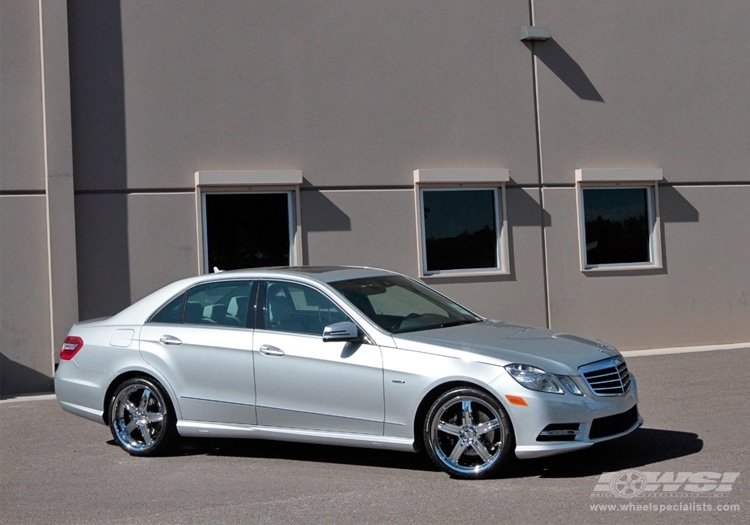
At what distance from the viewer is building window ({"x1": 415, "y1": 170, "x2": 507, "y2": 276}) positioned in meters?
12.5

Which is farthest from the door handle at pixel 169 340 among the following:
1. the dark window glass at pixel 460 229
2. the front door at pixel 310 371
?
the dark window glass at pixel 460 229

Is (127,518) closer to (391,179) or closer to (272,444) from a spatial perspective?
(272,444)

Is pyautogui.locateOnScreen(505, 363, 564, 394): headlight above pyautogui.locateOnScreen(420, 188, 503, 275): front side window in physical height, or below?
below

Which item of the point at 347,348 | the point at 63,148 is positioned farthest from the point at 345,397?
the point at 63,148

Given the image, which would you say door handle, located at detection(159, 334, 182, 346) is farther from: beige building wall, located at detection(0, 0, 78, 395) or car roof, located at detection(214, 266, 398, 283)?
beige building wall, located at detection(0, 0, 78, 395)

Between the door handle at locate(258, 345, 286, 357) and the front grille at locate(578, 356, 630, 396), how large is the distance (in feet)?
7.34

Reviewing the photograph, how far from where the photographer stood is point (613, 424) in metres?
6.48

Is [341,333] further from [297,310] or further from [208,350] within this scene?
[208,350]

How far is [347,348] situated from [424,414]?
77 centimetres

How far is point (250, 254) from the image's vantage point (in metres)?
11.9

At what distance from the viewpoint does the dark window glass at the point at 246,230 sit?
38.8ft

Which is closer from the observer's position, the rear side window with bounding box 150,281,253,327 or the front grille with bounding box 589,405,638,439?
the front grille with bounding box 589,405,638,439

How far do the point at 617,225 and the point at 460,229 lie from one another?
2.45 metres

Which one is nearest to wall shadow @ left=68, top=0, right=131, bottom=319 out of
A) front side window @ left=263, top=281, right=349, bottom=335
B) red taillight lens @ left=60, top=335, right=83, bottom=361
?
red taillight lens @ left=60, top=335, right=83, bottom=361
